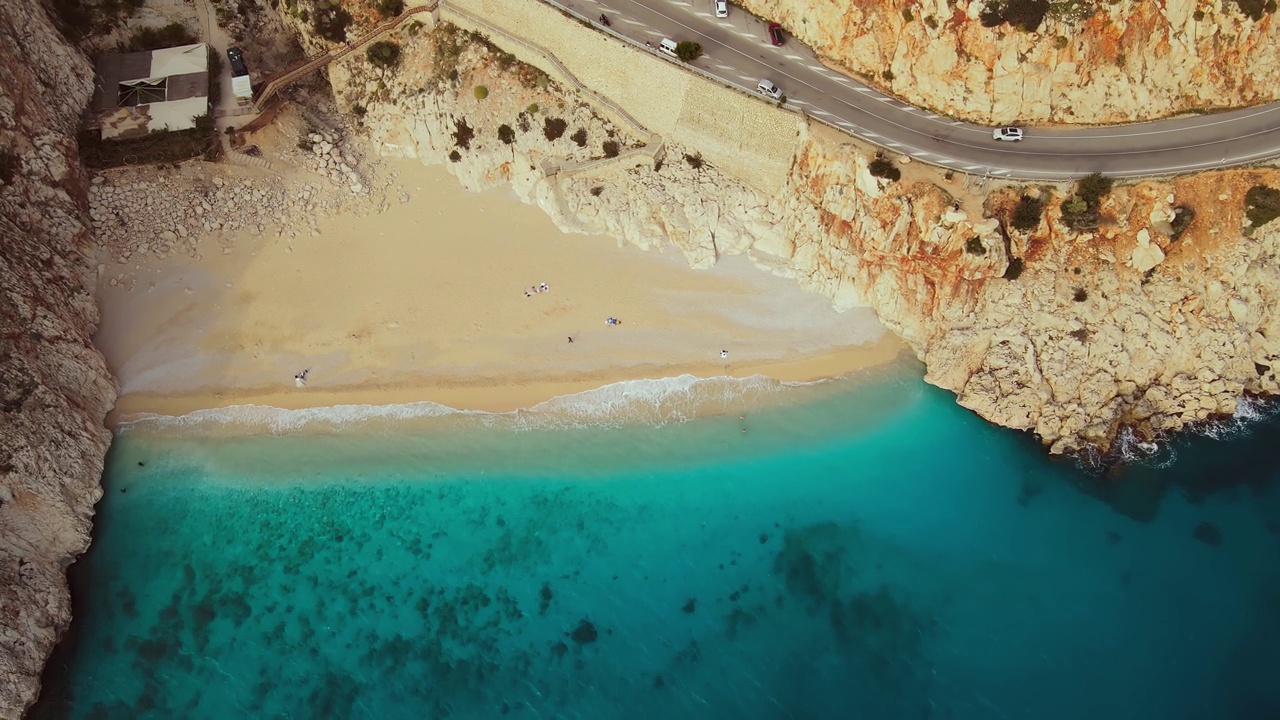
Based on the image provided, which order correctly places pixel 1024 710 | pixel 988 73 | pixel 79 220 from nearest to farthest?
pixel 1024 710
pixel 988 73
pixel 79 220

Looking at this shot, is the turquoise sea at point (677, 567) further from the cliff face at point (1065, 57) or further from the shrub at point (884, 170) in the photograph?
the cliff face at point (1065, 57)

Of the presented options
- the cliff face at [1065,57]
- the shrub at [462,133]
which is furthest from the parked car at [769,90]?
the shrub at [462,133]

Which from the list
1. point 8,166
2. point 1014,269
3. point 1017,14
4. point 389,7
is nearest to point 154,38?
point 8,166

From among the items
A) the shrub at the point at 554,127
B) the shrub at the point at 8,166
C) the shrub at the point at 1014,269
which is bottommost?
the shrub at the point at 8,166

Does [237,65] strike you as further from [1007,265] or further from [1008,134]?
[1007,265]

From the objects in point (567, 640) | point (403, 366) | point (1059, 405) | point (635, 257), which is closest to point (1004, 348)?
Result: point (1059, 405)

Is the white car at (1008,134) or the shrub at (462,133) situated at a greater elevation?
the white car at (1008,134)

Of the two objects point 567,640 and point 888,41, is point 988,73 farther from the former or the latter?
point 567,640
